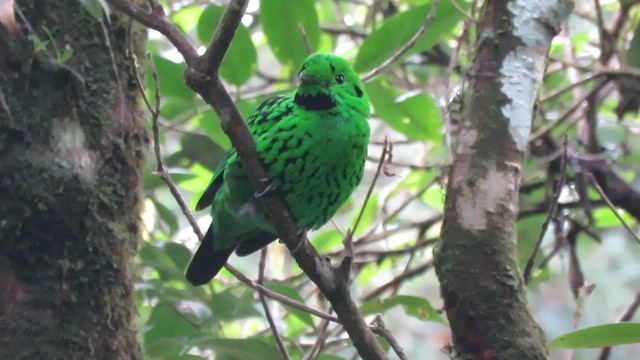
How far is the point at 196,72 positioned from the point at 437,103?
1.61 meters

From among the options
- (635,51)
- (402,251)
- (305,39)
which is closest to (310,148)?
(305,39)

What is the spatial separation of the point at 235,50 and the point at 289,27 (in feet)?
0.64

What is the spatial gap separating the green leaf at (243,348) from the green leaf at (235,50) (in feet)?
3.01

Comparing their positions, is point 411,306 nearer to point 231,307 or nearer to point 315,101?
point 231,307

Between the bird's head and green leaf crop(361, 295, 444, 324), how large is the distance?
0.57m

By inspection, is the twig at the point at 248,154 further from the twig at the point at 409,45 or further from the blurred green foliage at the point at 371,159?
the twig at the point at 409,45

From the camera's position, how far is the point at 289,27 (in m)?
2.93

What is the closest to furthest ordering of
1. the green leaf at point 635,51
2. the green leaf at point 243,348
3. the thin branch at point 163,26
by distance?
the thin branch at point 163,26, the green leaf at point 243,348, the green leaf at point 635,51

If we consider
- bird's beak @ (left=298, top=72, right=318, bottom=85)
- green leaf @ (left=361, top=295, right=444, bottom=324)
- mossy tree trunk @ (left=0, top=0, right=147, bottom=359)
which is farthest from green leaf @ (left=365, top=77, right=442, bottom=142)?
mossy tree trunk @ (left=0, top=0, right=147, bottom=359)

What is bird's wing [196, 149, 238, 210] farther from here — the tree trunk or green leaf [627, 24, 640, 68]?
green leaf [627, 24, 640, 68]

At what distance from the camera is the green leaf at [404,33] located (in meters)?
2.93

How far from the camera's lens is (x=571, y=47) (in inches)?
151

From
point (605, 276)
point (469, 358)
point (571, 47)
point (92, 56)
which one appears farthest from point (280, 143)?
point (605, 276)

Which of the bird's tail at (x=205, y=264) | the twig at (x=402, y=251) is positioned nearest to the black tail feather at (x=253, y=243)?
the bird's tail at (x=205, y=264)
